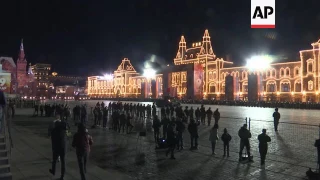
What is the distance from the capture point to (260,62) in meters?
72.4

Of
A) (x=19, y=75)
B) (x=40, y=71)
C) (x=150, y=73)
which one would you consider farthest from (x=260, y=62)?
(x=40, y=71)

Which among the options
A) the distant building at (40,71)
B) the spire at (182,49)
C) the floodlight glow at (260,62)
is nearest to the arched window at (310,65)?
the floodlight glow at (260,62)

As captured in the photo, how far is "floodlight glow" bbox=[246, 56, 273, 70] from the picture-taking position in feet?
236

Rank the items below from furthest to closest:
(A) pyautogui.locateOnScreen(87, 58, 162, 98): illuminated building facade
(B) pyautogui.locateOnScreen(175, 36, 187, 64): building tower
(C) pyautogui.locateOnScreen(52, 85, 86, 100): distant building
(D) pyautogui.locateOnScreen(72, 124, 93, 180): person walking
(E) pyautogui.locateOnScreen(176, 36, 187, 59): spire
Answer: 1. (C) pyautogui.locateOnScreen(52, 85, 86, 100): distant building
2. (E) pyautogui.locateOnScreen(176, 36, 187, 59): spire
3. (B) pyautogui.locateOnScreen(175, 36, 187, 64): building tower
4. (A) pyautogui.locateOnScreen(87, 58, 162, 98): illuminated building facade
5. (D) pyautogui.locateOnScreen(72, 124, 93, 180): person walking

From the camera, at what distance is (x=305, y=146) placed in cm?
1416

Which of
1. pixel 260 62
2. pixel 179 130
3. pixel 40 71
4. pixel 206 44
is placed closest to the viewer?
pixel 179 130

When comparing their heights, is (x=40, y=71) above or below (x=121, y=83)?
above

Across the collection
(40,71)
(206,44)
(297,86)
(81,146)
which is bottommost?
(81,146)

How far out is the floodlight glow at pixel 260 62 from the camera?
236ft

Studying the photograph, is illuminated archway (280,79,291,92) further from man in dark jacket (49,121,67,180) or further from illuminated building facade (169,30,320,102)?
man in dark jacket (49,121,67,180)

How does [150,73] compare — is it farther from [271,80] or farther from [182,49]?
[271,80]

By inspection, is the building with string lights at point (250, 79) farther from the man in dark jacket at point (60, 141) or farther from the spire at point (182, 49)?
the man in dark jacket at point (60, 141)

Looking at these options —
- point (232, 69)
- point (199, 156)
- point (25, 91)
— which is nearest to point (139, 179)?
point (199, 156)

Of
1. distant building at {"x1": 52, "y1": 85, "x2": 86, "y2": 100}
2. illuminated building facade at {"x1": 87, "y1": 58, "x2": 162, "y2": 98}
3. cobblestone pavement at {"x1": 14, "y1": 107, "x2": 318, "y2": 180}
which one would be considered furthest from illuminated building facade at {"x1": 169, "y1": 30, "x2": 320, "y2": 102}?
cobblestone pavement at {"x1": 14, "y1": 107, "x2": 318, "y2": 180}
